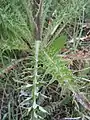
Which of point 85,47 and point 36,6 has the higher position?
point 36,6

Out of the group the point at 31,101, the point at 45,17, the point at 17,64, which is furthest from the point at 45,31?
the point at 31,101

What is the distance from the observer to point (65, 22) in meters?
1.19

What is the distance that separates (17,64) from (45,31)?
160mm

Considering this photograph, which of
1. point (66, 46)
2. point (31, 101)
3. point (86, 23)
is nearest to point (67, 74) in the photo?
point (31, 101)

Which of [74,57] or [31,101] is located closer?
[31,101]

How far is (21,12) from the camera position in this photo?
1.18 meters

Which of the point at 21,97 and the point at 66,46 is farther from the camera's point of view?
the point at 66,46

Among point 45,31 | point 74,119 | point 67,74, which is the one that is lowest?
point 74,119

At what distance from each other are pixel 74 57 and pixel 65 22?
0.49 ft

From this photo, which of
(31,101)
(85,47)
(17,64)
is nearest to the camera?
(31,101)

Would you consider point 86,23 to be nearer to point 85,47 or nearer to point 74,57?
point 85,47

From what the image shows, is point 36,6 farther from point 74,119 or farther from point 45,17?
point 74,119

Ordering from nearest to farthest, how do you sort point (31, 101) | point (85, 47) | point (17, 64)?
point (31, 101)
point (17, 64)
point (85, 47)

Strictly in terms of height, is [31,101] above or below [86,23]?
below
